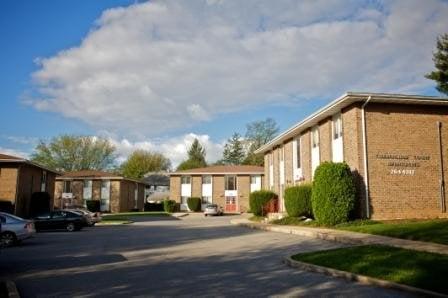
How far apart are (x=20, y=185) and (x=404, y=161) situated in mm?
31670

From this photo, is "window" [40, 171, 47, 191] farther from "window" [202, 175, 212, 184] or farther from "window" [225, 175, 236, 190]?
"window" [225, 175, 236, 190]

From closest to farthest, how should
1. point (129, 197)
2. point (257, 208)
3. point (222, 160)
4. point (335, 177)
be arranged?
1. point (335, 177)
2. point (257, 208)
3. point (129, 197)
4. point (222, 160)

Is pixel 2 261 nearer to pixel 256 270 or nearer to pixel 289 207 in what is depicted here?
pixel 256 270

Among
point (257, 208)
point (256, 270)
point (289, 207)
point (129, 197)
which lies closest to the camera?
point (256, 270)

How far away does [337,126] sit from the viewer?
90.6 feet

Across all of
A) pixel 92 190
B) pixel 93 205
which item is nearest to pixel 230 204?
pixel 93 205

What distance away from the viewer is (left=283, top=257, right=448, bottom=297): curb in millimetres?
8772

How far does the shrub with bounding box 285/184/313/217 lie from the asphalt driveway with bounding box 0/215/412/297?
33.6 feet

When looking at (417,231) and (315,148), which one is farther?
(315,148)

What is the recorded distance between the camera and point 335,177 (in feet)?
77.7

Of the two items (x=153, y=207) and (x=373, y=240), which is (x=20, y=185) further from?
(x=153, y=207)

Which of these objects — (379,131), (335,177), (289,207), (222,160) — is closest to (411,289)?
(335,177)

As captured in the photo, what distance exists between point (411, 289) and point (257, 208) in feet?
105

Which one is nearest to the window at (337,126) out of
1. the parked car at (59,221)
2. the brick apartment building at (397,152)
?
the brick apartment building at (397,152)
